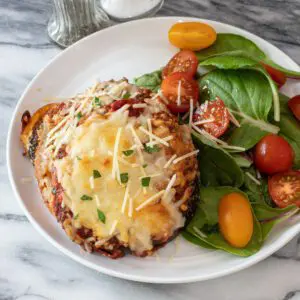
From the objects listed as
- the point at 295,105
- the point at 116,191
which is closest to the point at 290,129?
the point at 295,105

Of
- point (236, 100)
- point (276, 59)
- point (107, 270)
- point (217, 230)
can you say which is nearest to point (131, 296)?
point (107, 270)

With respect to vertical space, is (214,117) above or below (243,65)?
below

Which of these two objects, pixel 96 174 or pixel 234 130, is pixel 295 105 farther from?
pixel 96 174

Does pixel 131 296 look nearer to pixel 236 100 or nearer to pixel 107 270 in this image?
pixel 107 270

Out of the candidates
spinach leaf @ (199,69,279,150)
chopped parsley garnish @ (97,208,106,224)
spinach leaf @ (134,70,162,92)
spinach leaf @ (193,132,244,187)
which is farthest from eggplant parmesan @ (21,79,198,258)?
spinach leaf @ (134,70,162,92)

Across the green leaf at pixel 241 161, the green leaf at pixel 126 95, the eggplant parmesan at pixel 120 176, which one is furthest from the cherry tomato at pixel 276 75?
the green leaf at pixel 126 95

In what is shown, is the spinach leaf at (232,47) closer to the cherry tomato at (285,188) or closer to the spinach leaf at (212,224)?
the cherry tomato at (285,188)

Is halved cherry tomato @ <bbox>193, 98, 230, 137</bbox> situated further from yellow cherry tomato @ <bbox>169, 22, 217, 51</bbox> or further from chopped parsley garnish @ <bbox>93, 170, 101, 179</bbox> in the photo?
chopped parsley garnish @ <bbox>93, 170, 101, 179</bbox>
